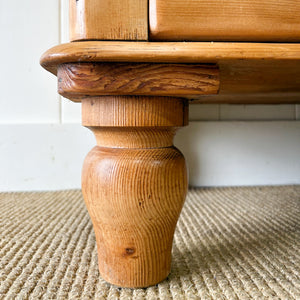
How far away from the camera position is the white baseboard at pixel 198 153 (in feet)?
3.28

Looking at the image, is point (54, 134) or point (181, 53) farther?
point (54, 134)

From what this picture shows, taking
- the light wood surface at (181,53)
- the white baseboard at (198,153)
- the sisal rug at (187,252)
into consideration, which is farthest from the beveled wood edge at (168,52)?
the white baseboard at (198,153)

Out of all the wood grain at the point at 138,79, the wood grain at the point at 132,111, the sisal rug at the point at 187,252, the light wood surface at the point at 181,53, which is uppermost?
the light wood surface at the point at 181,53

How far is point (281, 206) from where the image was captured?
83 cm

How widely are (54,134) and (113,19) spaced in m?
0.72

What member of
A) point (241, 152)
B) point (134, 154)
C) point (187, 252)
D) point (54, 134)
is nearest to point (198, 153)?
point (241, 152)

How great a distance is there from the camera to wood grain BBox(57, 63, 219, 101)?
347mm

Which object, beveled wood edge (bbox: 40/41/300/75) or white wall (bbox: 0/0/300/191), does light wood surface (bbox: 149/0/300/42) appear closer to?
beveled wood edge (bbox: 40/41/300/75)

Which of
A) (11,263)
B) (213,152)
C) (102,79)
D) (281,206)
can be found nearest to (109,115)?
(102,79)

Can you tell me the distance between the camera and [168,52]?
33cm

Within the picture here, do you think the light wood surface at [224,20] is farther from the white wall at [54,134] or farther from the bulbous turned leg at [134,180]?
the white wall at [54,134]

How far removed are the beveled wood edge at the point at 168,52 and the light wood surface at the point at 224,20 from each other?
0.02 metres

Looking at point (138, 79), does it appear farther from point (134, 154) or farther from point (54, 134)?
point (54, 134)

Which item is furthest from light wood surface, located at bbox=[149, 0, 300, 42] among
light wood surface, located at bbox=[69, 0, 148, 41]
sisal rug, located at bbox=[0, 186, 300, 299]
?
sisal rug, located at bbox=[0, 186, 300, 299]
